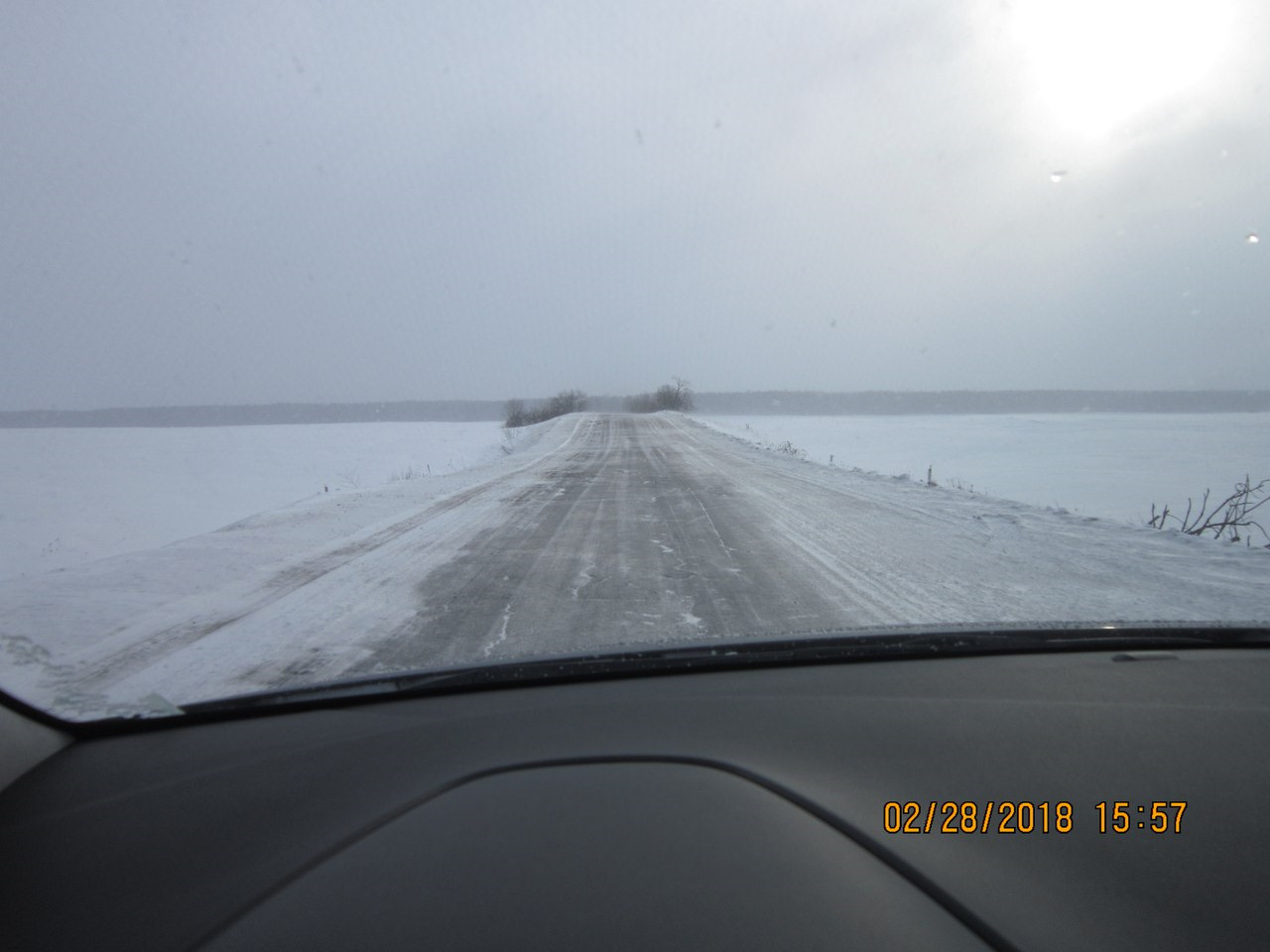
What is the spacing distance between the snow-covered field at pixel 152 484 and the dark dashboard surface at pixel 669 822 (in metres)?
6.72

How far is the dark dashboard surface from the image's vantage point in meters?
1.49

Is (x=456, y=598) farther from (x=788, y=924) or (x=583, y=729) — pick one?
(x=788, y=924)

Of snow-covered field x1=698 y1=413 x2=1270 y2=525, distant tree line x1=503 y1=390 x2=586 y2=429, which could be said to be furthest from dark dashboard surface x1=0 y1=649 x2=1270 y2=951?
distant tree line x1=503 y1=390 x2=586 y2=429

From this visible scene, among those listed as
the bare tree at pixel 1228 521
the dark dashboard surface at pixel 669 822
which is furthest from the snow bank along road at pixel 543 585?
the dark dashboard surface at pixel 669 822

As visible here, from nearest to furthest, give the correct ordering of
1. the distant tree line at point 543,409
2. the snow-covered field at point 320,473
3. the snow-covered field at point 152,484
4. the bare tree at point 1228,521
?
the bare tree at point 1228,521
the snow-covered field at point 152,484
the snow-covered field at point 320,473
the distant tree line at point 543,409

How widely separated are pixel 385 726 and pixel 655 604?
3312 millimetres

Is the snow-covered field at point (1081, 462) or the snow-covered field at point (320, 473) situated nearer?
the snow-covered field at point (320, 473)

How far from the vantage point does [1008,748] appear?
86.2 inches

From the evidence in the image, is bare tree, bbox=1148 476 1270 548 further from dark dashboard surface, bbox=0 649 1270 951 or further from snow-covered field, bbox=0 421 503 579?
snow-covered field, bbox=0 421 503 579

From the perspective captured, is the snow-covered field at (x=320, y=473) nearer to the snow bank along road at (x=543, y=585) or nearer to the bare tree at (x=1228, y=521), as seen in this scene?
the bare tree at (x=1228, y=521)

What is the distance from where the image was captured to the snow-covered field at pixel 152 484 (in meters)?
8.72

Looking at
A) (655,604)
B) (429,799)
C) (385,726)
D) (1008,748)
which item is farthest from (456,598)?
(1008,748)

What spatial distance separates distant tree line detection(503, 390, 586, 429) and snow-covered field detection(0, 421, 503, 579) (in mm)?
27841

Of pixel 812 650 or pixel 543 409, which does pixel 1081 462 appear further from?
pixel 543 409
